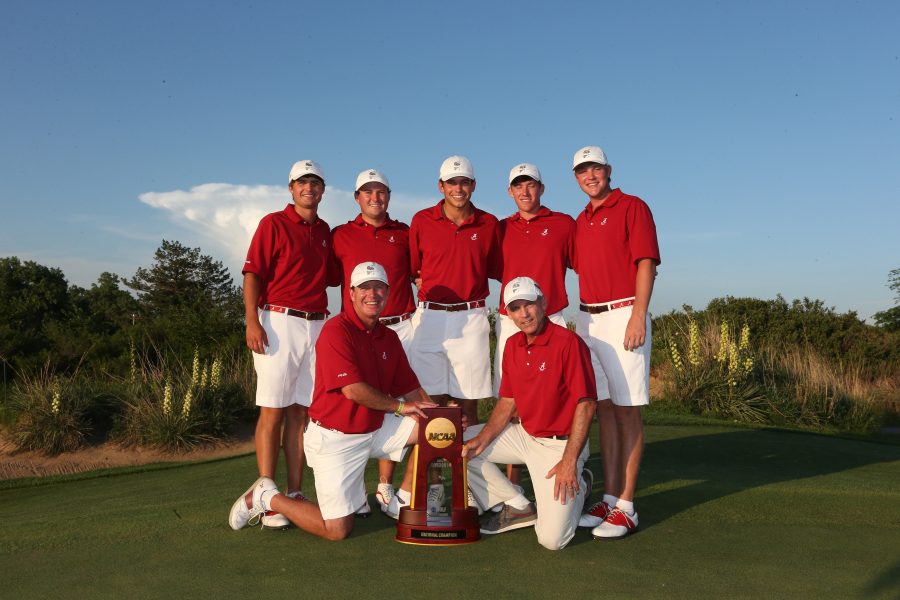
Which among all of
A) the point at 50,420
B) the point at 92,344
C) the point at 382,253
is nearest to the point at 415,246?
the point at 382,253

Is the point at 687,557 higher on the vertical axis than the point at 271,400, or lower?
lower

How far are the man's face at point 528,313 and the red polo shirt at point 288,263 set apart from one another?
1707 millimetres

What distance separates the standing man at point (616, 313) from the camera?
213 inches

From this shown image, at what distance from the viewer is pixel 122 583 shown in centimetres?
434

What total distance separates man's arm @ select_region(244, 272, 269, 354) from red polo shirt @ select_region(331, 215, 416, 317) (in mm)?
674

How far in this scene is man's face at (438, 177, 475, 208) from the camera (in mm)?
6207

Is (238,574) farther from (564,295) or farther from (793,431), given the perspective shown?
(793,431)

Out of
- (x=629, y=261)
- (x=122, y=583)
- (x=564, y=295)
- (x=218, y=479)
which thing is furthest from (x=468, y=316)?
(x=218, y=479)

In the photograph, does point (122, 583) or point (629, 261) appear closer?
point (122, 583)

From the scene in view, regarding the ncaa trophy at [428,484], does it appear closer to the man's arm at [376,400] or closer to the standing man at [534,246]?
the man's arm at [376,400]

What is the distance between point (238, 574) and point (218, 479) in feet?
14.2


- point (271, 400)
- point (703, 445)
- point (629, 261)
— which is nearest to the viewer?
point (629, 261)

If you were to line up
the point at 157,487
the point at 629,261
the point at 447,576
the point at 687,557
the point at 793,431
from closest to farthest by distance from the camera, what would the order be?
the point at 447,576 → the point at 687,557 → the point at 629,261 → the point at 157,487 → the point at 793,431

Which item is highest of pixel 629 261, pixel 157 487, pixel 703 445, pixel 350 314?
pixel 629 261
